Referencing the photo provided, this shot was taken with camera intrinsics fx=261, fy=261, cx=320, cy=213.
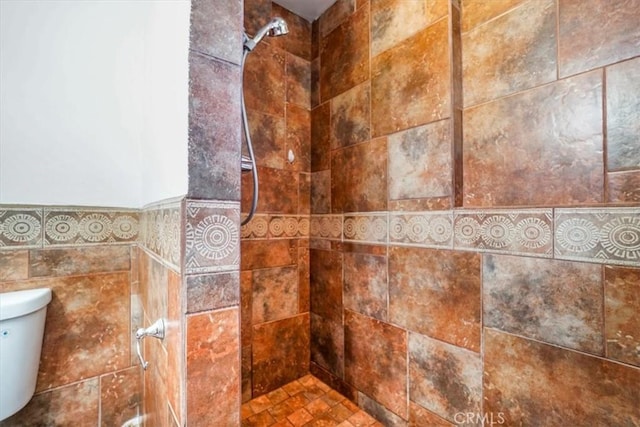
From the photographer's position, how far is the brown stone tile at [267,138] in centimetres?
149

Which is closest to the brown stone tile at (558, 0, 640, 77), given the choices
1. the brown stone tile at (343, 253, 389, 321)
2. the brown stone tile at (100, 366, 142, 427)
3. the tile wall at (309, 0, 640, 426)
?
the tile wall at (309, 0, 640, 426)

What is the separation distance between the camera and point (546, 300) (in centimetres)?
83

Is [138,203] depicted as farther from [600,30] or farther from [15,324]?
[600,30]

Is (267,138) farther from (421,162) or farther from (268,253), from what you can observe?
(421,162)

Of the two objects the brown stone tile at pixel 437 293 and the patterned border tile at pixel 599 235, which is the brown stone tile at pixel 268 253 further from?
the patterned border tile at pixel 599 235

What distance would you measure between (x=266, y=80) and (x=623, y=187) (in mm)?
1592

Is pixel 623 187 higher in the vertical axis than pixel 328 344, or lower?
higher

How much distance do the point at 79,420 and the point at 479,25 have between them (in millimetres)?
2348

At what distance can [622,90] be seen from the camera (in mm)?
729

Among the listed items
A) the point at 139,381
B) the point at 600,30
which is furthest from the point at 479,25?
the point at 139,381

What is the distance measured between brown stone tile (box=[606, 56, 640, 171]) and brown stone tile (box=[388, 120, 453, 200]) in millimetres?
432

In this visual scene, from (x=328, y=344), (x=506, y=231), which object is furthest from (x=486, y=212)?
(x=328, y=344)

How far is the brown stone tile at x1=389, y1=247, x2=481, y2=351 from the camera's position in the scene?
0.99 meters

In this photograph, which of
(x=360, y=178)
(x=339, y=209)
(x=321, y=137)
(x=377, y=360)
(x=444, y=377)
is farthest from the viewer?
(x=321, y=137)
